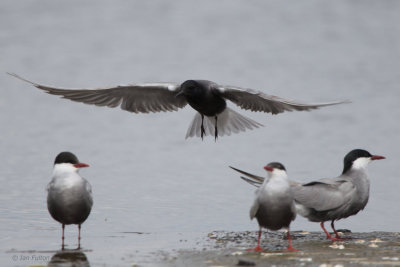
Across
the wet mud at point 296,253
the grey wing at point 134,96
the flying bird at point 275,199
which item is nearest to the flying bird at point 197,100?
the grey wing at point 134,96

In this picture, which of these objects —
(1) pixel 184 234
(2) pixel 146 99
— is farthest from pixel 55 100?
(1) pixel 184 234

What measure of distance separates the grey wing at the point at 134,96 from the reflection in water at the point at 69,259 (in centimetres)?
250

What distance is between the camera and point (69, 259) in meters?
6.15

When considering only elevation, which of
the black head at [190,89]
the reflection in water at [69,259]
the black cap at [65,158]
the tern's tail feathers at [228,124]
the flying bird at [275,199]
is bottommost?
the reflection in water at [69,259]

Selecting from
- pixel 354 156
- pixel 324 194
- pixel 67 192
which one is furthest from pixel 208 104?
Result: pixel 67 192

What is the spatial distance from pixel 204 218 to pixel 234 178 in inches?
67.5

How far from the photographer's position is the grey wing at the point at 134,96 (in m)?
8.80

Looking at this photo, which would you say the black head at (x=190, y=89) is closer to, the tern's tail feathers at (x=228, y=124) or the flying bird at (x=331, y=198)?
the tern's tail feathers at (x=228, y=124)

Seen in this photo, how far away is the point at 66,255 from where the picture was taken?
6.32 m

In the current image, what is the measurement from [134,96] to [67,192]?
2.76m

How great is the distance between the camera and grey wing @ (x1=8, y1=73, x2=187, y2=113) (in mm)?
8805

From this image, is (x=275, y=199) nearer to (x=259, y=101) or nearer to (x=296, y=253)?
(x=296, y=253)

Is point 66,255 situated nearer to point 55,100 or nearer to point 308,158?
point 308,158

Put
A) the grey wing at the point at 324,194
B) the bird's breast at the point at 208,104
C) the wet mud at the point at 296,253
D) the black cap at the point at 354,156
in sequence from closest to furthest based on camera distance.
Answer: the wet mud at the point at 296,253, the grey wing at the point at 324,194, the black cap at the point at 354,156, the bird's breast at the point at 208,104
